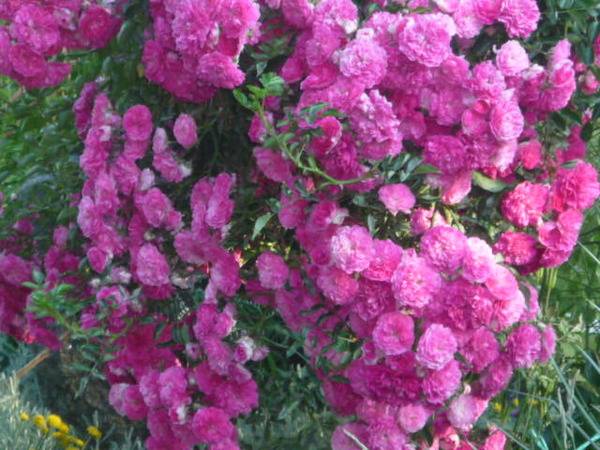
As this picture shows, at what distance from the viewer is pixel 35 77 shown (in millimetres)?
2443

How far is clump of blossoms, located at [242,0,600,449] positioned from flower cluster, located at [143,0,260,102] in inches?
4.4

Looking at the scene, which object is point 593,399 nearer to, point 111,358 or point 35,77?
point 111,358

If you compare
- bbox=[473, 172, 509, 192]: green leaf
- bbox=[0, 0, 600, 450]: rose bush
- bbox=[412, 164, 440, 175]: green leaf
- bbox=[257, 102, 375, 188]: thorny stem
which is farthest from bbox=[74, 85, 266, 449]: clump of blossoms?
bbox=[473, 172, 509, 192]: green leaf

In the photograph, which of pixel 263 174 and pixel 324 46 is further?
pixel 263 174

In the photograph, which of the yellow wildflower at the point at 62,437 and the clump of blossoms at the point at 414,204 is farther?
the yellow wildflower at the point at 62,437

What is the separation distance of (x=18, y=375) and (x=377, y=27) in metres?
1.63

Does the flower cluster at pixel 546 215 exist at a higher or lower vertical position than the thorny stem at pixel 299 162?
lower

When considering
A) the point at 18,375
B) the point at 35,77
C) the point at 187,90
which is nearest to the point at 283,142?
the point at 187,90

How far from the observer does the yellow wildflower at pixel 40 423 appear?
248cm

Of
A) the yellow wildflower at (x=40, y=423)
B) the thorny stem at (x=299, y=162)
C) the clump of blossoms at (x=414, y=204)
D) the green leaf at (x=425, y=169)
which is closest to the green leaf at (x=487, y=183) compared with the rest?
the clump of blossoms at (x=414, y=204)

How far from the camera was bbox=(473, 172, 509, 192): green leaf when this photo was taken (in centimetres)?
213

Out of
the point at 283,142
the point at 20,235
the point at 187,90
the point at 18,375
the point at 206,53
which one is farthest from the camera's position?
the point at 18,375

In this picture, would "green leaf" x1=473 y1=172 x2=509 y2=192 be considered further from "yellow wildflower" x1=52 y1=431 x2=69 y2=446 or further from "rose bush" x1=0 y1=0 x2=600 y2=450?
"yellow wildflower" x1=52 y1=431 x2=69 y2=446

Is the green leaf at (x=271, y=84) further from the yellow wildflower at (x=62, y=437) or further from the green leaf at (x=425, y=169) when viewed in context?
the yellow wildflower at (x=62, y=437)
